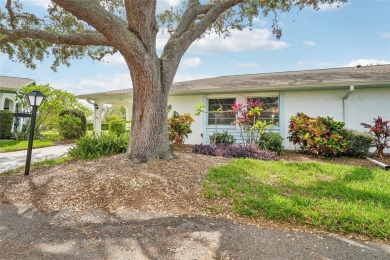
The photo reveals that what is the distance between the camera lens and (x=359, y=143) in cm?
778

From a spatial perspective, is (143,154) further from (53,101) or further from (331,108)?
(53,101)

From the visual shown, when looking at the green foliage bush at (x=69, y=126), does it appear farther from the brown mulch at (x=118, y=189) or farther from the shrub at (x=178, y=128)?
the brown mulch at (x=118, y=189)

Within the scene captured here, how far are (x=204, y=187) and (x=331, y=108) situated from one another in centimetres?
728

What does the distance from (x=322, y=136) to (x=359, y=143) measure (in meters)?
1.27

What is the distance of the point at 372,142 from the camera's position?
7.94m

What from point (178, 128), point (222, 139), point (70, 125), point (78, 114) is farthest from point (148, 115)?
point (78, 114)

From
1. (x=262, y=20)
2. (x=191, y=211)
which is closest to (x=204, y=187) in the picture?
(x=191, y=211)

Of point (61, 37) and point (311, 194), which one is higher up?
point (61, 37)

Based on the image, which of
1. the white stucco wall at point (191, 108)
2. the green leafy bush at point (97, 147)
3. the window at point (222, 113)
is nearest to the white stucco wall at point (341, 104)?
the window at point (222, 113)

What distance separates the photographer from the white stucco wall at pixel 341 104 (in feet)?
28.2

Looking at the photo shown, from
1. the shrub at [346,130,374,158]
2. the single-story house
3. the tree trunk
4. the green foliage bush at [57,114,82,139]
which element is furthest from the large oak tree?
the green foliage bush at [57,114,82,139]

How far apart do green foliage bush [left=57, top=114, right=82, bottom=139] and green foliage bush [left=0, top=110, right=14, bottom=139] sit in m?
2.70

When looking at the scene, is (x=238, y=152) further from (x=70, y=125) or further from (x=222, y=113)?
(x=70, y=125)

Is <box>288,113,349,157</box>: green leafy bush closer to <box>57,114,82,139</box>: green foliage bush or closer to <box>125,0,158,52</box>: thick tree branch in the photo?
<box>125,0,158,52</box>: thick tree branch
